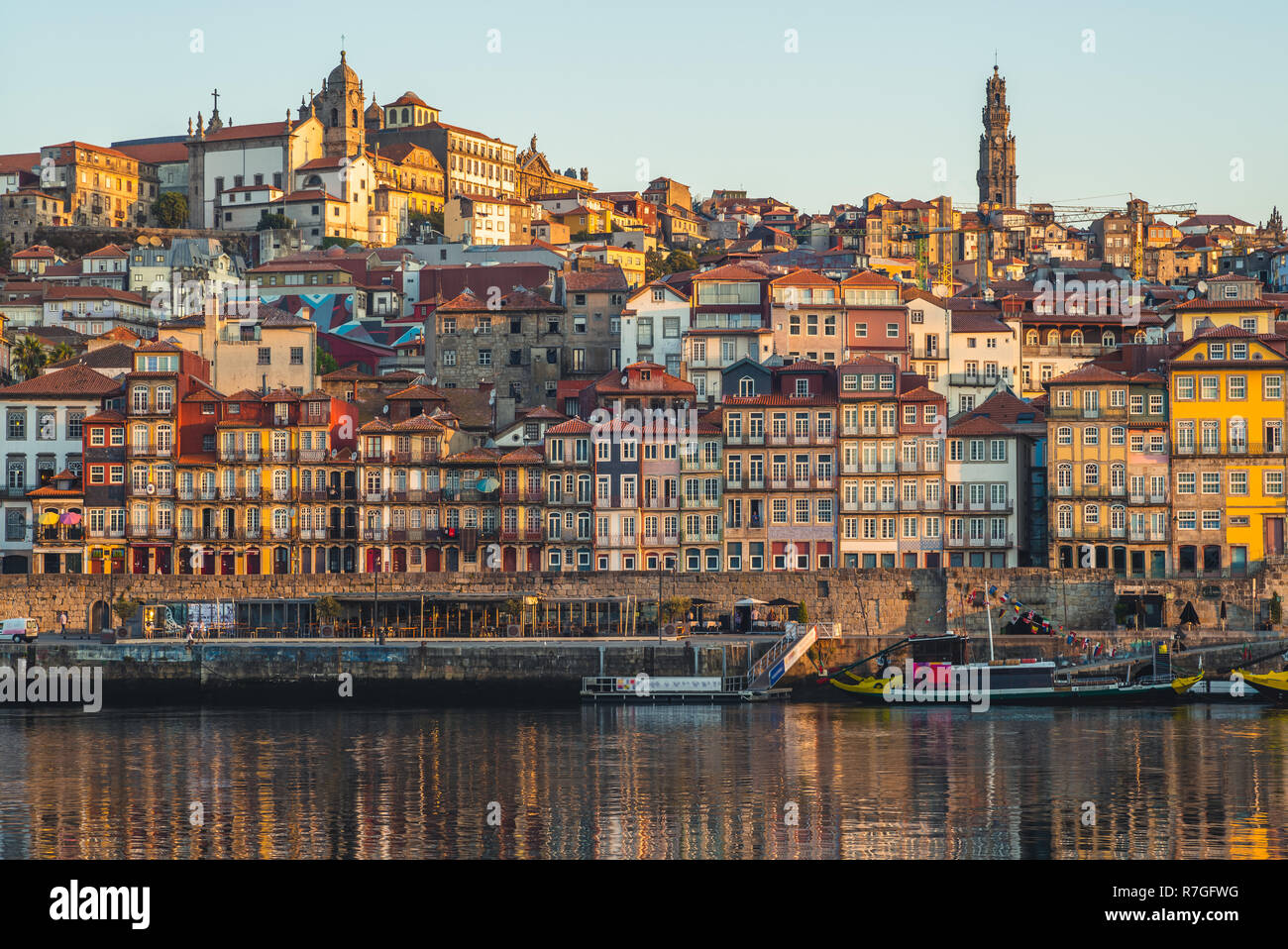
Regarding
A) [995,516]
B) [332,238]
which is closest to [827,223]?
[332,238]

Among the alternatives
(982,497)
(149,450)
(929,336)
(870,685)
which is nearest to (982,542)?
(982,497)

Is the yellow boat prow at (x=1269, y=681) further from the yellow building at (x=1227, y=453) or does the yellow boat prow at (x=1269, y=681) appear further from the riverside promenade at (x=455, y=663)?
the yellow building at (x=1227, y=453)

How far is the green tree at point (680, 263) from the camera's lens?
152 meters

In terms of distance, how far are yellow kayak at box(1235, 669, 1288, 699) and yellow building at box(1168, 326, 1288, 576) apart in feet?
36.9

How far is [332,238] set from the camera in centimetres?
16138

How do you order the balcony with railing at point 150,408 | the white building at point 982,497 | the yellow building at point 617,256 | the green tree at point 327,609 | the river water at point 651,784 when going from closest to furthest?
the river water at point 651,784 < the green tree at point 327,609 < the white building at point 982,497 < the balcony with railing at point 150,408 < the yellow building at point 617,256

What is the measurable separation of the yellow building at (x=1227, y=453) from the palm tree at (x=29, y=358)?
216 ft

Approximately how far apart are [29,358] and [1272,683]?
74798mm

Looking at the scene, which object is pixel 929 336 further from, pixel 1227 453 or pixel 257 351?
pixel 257 351

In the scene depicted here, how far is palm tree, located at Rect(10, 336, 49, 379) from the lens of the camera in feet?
350

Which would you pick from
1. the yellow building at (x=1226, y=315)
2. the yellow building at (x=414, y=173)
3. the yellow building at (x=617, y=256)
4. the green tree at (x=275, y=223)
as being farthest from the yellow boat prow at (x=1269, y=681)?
the yellow building at (x=414, y=173)

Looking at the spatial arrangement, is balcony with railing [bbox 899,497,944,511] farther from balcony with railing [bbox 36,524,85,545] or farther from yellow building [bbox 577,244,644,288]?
yellow building [bbox 577,244,644,288]

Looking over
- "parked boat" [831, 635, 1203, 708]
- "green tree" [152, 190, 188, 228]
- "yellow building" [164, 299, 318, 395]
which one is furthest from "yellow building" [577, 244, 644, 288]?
"parked boat" [831, 635, 1203, 708]
